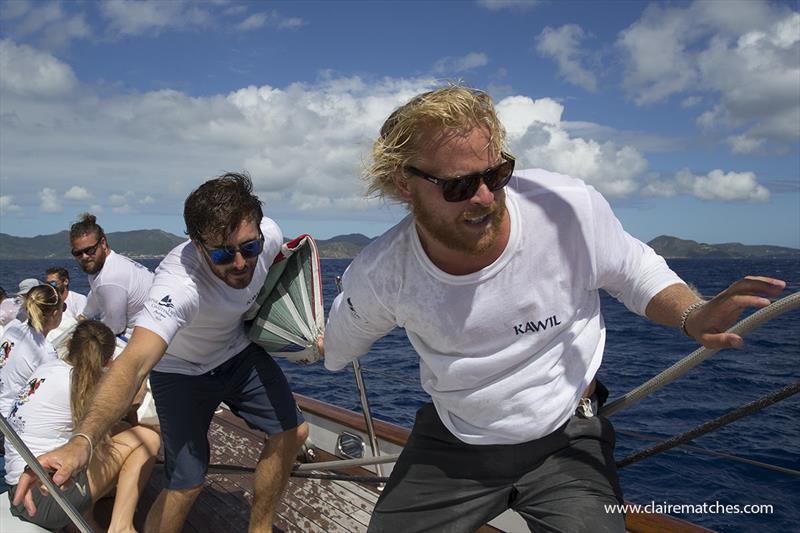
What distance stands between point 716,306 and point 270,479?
231 centimetres

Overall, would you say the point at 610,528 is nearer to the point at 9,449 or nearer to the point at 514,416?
the point at 514,416

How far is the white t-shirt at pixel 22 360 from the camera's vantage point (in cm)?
425

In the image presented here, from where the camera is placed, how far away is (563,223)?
193cm

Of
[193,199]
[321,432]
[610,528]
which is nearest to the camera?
[610,528]

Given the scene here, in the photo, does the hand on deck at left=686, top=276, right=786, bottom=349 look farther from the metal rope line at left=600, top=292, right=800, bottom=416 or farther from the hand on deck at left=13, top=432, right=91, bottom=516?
the hand on deck at left=13, top=432, right=91, bottom=516

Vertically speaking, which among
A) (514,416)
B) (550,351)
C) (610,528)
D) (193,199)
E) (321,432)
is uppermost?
(193,199)

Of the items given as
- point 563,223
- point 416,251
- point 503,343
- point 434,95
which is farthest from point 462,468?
point 434,95

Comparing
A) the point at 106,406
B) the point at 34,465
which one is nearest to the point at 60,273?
the point at 106,406

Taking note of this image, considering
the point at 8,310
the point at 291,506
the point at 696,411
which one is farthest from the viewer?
the point at 696,411

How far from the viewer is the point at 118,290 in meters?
4.55

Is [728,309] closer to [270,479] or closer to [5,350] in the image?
[270,479]

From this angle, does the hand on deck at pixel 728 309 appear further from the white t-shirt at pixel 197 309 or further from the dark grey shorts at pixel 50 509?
the dark grey shorts at pixel 50 509

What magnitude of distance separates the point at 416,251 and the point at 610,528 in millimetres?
1017

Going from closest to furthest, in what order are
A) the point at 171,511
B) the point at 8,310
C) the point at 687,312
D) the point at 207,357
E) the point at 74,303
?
the point at 687,312, the point at 171,511, the point at 207,357, the point at 74,303, the point at 8,310
